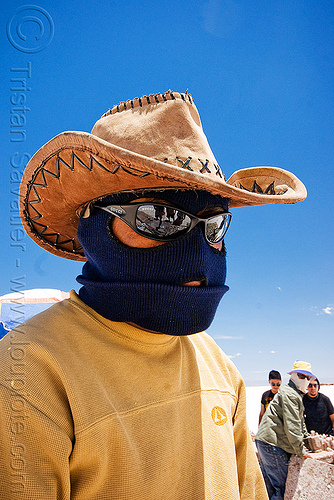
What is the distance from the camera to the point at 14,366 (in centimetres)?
122

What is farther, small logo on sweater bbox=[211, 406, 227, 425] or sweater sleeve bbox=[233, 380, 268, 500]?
sweater sleeve bbox=[233, 380, 268, 500]

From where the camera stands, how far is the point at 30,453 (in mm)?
1112

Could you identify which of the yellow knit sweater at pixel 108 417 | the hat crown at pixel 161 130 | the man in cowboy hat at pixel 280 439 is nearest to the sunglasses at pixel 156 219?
the hat crown at pixel 161 130

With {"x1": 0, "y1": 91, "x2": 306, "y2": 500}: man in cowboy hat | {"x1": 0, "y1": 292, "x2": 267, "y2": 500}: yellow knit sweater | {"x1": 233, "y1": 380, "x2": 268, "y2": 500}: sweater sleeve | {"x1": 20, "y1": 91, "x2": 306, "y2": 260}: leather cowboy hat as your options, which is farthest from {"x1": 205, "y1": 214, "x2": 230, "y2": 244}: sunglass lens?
{"x1": 233, "y1": 380, "x2": 268, "y2": 500}: sweater sleeve

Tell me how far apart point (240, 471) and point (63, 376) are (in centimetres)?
111

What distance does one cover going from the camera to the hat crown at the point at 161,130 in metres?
1.58

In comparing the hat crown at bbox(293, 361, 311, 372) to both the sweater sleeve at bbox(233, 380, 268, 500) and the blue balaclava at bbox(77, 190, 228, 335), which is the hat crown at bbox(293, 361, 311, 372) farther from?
the blue balaclava at bbox(77, 190, 228, 335)

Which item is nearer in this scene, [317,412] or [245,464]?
[245,464]

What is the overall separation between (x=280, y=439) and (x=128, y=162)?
16.3ft

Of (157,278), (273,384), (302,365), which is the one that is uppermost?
(157,278)

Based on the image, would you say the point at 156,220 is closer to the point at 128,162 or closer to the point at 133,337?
the point at 128,162

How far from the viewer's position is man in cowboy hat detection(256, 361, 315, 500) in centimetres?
480

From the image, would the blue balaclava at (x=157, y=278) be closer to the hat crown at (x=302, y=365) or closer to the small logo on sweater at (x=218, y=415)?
the small logo on sweater at (x=218, y=415)

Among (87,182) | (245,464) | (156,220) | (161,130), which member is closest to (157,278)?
(156,220)
